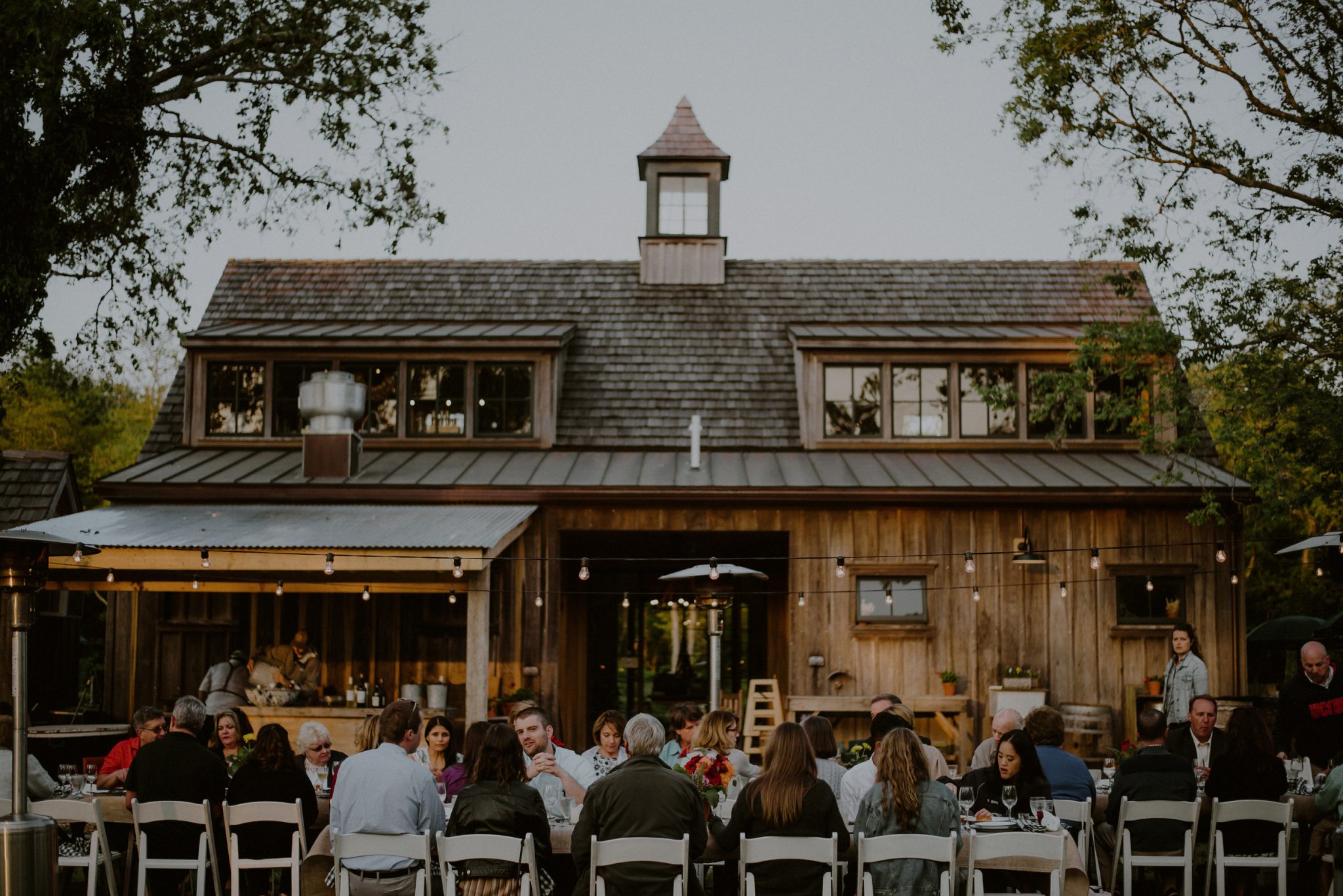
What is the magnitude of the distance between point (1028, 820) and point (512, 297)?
13.1 m

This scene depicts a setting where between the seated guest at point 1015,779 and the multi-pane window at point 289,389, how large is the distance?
1167cm

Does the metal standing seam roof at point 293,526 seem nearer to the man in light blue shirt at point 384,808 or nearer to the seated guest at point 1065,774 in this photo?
the man in light blue shirt at point 384,808

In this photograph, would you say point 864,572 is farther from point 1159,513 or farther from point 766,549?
point 1159,513

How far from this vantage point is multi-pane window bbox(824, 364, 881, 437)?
56.3ft

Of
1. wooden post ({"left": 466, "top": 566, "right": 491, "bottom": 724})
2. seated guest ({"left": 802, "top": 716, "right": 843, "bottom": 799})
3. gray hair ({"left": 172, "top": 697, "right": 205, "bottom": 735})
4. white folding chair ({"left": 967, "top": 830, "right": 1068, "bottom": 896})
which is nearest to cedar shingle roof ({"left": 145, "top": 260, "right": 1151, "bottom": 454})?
wooden post ({"left": 466, "top": 566, "right": 491, "bottom": 724})

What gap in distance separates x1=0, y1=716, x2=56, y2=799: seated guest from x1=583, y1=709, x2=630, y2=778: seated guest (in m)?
3.66

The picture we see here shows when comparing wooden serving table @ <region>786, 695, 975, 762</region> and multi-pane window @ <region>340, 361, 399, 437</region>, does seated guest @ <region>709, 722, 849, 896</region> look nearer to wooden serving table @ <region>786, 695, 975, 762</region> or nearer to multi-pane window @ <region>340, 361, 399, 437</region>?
wooden serving table @ <region>786, 695, 975, 762</region>

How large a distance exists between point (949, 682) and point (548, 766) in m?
8.22

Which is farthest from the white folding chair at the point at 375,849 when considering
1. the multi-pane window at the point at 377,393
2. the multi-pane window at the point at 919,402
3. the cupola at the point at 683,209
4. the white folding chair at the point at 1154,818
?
the cupola at the point at 683,209

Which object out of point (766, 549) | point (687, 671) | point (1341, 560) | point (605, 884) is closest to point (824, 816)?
point (605, 884)

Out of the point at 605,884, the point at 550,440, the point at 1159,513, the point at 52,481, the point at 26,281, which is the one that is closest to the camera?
the point at 605,884

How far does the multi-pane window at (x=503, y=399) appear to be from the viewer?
56.6 feet

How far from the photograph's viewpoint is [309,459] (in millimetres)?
16031

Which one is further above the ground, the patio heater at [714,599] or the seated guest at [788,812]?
the patio heater at [714,599]
